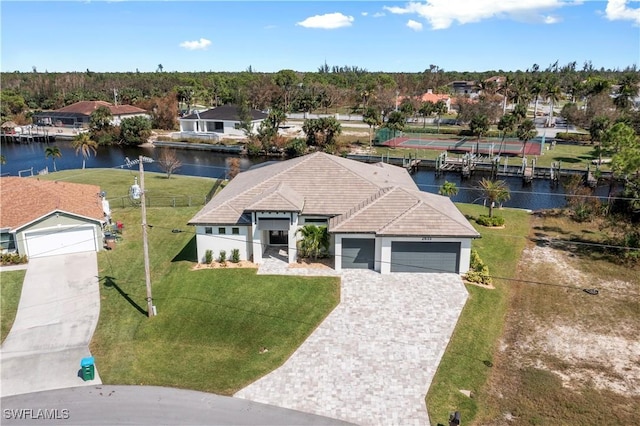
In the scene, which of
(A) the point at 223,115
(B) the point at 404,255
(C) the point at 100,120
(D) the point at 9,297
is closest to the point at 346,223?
(B) the point at 404,255

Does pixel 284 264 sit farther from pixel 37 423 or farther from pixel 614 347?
pixel 614 347

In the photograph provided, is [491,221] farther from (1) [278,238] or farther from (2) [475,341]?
(2) [475,341]

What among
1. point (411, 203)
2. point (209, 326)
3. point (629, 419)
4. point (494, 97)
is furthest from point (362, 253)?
point (494, 97)

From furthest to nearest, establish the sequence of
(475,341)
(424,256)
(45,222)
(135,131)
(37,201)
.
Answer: (135,131) < (37,201) < (45,222) < (424,256) < (475,341)

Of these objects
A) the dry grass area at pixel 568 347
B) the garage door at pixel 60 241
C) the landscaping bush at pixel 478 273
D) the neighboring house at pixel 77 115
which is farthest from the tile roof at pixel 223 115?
the dry grass area at pixel 568 347

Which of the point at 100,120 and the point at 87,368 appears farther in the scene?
the point at 100,120

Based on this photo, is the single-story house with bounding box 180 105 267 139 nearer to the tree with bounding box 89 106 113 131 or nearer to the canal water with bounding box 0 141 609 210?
the canal water with bounding box 0 141 609 210
